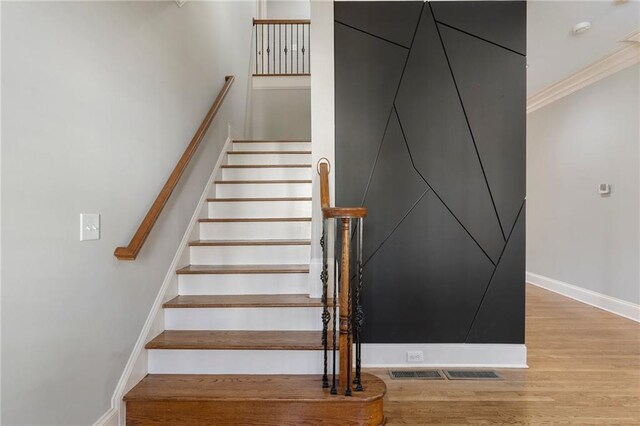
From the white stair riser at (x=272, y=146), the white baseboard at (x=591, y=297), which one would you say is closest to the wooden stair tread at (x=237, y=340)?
the white stair riser at (x=272, y=146)

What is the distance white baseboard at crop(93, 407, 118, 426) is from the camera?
5.67ft

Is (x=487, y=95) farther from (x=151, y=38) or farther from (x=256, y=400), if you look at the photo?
(x=256, y=400)

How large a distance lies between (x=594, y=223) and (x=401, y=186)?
128 inches

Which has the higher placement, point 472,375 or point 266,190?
point 266,190

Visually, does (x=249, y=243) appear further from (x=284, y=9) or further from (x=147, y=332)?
(x=284, y=9)

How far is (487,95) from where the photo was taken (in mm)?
2723

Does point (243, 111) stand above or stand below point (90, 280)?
above

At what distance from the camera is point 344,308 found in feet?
6.25

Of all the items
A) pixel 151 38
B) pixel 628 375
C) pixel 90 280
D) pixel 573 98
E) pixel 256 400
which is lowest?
pixel 628 375

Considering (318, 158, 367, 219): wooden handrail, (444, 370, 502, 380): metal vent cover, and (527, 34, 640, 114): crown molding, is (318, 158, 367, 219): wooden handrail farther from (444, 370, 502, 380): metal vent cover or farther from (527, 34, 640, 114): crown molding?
(527, 34, 640, 114): crown molding

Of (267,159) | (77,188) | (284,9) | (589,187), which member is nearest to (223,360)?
(77,188)

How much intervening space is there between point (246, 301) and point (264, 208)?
1168mm

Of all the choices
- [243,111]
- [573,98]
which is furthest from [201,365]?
[573,98]

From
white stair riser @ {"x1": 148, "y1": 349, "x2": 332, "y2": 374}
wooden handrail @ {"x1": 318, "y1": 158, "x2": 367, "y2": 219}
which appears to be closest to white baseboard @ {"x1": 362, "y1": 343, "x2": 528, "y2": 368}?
white stair riser @ {"x1": 148, "y1": 349, "x2": 332, "y2": 374}
